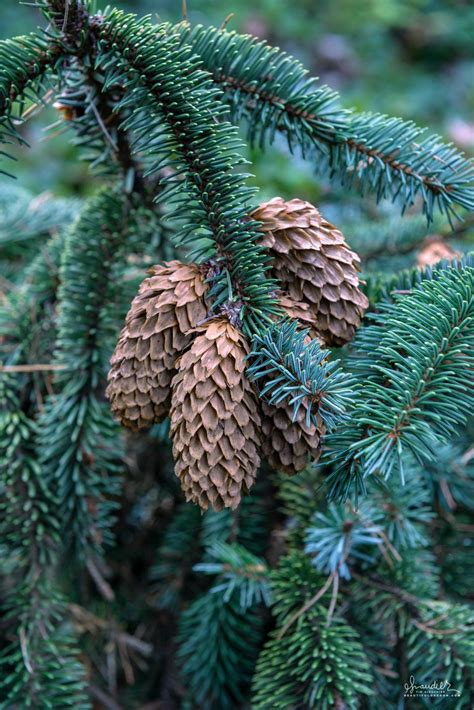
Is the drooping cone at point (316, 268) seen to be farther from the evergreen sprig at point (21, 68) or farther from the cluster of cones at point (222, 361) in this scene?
the evergreen sprig at point (21, 68)

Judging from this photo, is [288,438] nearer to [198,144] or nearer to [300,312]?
[300,312]

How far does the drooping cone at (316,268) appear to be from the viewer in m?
0.54

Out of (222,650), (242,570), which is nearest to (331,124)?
(242,570)

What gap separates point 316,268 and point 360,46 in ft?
9.21

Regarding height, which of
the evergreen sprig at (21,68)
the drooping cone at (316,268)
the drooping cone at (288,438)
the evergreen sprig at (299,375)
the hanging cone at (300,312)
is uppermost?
the evergreen sprig at (21,68)

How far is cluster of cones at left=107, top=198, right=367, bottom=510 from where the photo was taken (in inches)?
18.9

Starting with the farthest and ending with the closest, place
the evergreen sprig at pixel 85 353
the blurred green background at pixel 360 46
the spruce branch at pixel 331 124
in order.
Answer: the blurred green background at pixel 360 46 → the evergreen sprig at pixel 85 353 → the spruce branch at pixel 331 124

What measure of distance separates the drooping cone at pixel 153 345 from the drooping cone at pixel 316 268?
0.25 feet

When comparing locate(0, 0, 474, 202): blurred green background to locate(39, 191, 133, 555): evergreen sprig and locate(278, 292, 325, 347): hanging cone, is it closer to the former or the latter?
locate(39, 191, 133, 555): evergreen sprig

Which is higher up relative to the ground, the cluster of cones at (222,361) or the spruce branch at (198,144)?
the spruce branch at (198,144)

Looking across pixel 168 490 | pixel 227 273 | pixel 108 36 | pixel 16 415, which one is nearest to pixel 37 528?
pixel 16 415

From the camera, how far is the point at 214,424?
0.48 meters

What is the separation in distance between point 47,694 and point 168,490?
328 millimetres

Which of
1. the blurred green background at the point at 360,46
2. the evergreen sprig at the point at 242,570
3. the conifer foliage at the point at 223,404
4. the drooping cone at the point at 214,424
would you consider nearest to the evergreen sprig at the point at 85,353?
the conifer foliage at the point at 223,404
